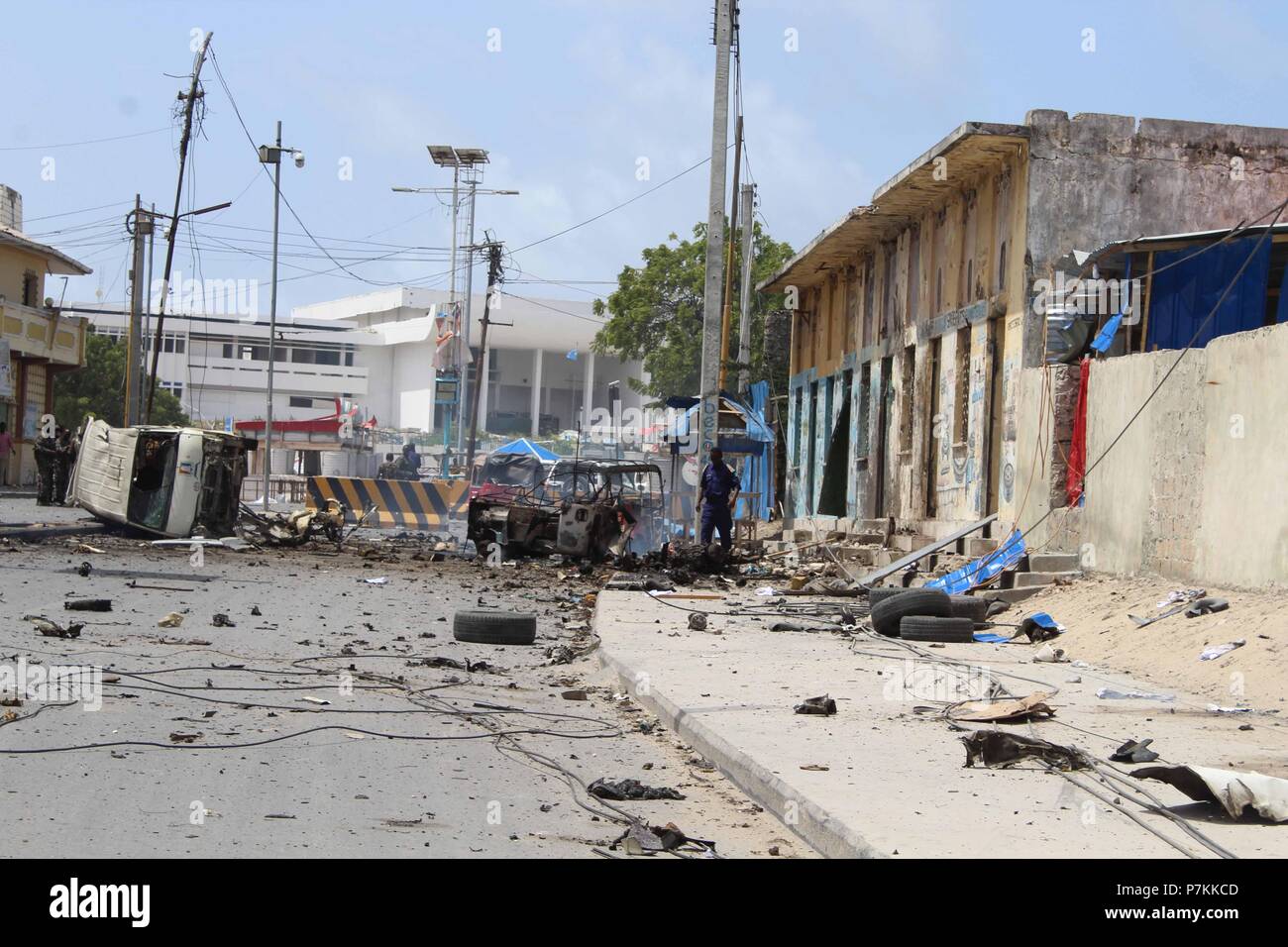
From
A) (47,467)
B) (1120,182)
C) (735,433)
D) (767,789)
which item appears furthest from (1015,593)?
(47,467)

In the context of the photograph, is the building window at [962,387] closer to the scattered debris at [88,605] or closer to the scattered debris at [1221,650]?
the scattered debris at [1221,650]

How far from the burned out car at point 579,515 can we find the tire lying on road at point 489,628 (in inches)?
401

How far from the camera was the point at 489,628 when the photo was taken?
1352cm

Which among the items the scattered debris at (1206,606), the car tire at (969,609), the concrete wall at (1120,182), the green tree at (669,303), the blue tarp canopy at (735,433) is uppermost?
the green tree at (669,303)

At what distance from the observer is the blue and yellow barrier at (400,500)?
109ft

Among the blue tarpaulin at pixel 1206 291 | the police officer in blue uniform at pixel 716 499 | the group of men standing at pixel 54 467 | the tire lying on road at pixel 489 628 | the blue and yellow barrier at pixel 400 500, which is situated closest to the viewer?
the tire lying on road at pixel 489 628

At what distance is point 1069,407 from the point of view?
16656mm

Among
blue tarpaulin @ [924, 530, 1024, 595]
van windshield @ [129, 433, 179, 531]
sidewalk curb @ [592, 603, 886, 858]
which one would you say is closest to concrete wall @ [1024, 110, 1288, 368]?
blue tarpaulin @ [924, 530, 1024, 595]

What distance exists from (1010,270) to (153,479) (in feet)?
47.2

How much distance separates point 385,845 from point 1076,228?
15.0 meters

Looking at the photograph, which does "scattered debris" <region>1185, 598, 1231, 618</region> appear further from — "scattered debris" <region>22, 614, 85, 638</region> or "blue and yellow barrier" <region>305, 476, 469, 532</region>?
"blue and yellow barrier" <region>305, 476, 469, 532</region>

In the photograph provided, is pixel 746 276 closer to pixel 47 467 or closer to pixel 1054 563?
pixel 47 467

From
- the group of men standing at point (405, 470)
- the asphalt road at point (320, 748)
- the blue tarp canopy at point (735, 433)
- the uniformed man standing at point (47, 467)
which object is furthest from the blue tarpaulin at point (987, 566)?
the group of men standing at point (405, 470)

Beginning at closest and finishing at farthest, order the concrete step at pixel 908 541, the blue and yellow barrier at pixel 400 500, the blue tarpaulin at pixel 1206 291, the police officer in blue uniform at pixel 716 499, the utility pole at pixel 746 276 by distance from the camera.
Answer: the blue tarpaulin at pixel 1206 291, the concrete step at pixel 908 541, the police officer in blue uniform at pixel 716 499, the blue and yellow barrier at pixel 400 500, the utility pole at pixel 746 276
